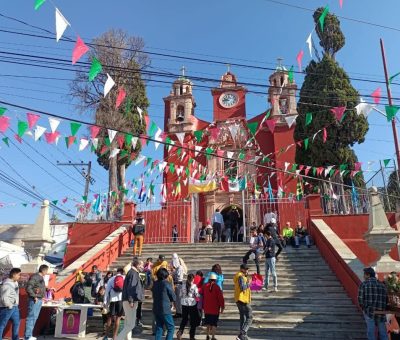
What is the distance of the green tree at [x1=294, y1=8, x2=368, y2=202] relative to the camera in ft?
61.5

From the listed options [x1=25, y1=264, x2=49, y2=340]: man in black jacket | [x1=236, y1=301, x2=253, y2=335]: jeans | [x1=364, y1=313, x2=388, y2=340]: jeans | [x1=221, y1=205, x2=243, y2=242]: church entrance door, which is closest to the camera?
[x1=364, y1=313, x2=388, y2=340]: jeans

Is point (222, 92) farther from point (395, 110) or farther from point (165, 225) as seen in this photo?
point (395, 110)

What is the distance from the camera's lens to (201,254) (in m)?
13.5

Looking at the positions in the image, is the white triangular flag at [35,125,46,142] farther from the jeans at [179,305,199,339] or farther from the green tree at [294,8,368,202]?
the green tree at [294,8,368,202]

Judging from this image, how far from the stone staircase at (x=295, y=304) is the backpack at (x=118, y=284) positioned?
1.36 m

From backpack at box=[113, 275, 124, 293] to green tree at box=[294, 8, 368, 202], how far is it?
42.6ft

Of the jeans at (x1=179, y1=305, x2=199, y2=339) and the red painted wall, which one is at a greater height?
the red painted wall

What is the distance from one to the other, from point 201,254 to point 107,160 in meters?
9.54

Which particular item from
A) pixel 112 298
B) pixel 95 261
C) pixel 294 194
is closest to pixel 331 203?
pixel 294 194

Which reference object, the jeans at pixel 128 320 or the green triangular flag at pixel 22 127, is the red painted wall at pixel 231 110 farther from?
the jeans at pixel 128 320

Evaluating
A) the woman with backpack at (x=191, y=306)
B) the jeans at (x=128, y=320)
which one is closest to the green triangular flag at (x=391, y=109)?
the woman with backpack at (x=191, y=306)

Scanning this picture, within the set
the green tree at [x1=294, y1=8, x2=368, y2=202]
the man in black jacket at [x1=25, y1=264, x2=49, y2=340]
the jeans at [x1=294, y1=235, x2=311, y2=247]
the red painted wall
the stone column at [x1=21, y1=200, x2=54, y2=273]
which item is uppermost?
the red painted wall

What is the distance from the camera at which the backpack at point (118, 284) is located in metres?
7.86

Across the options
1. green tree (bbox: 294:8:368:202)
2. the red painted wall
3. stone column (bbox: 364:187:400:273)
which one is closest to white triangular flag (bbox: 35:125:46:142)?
stone column (bbox: 364:187:400:273)
